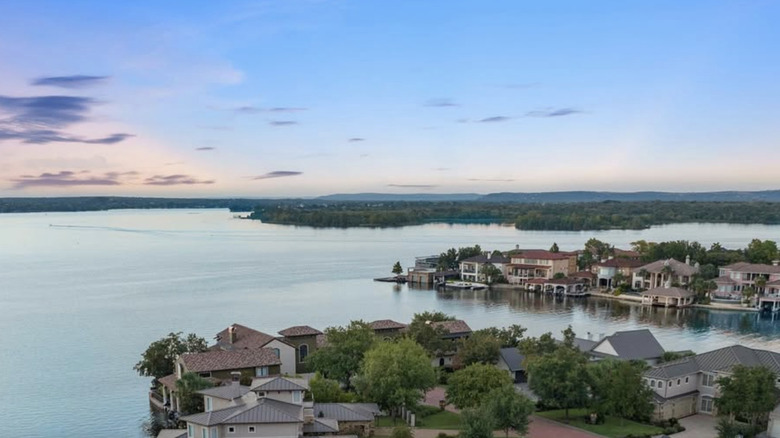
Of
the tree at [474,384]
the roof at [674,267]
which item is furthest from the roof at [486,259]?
the tree at [474,384]

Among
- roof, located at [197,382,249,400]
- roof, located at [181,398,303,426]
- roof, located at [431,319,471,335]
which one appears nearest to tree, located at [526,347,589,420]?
roof, located at [181,398,303,426]

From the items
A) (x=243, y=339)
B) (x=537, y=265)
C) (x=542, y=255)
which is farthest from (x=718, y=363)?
(x=542, y=255)

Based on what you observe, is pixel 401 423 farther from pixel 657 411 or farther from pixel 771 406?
pixel 771 406

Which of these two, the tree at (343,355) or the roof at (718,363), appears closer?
the roof at (718,363)

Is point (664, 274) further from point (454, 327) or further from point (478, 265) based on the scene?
point (454, 327)

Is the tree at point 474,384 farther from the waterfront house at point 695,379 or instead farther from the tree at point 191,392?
the tree at point 191,392

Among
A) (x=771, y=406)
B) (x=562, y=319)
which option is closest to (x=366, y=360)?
(x=771, y=406)
